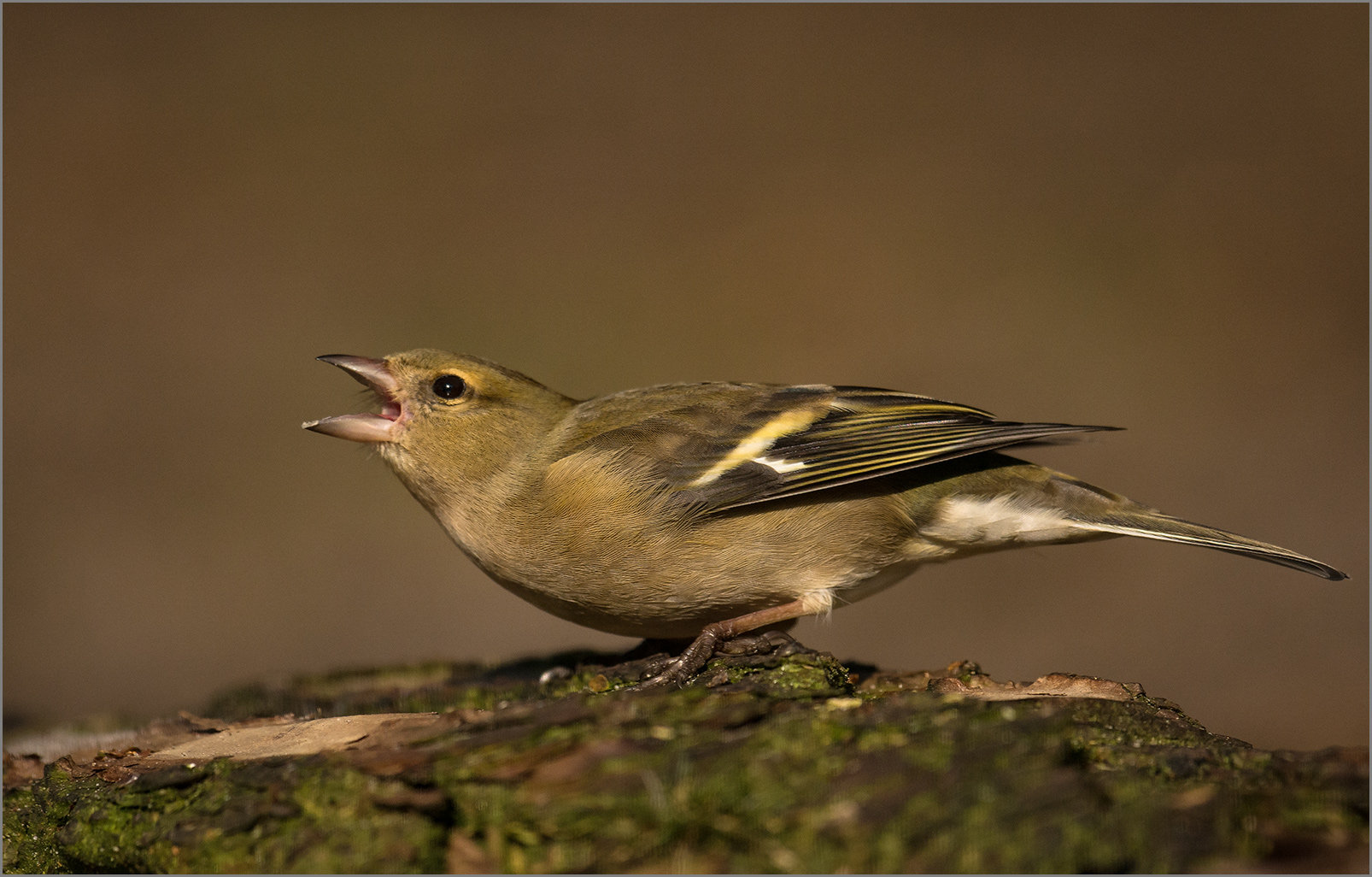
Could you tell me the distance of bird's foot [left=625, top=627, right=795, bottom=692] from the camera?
404 cm

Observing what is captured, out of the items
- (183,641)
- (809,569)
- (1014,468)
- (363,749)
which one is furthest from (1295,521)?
(183,641)

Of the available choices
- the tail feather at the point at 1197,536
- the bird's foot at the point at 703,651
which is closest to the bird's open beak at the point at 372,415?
the bird's foot at the point at 703,651

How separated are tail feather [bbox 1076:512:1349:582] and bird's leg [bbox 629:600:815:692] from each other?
149cm

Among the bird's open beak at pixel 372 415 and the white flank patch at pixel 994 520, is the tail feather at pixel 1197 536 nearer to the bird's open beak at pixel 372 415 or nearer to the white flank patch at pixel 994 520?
the white flank patch at pixel 994 520

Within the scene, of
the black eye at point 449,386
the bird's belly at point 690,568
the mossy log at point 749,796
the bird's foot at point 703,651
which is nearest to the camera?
the mossy log at point 749,796

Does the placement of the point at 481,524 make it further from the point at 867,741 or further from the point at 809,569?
the point at 867,741

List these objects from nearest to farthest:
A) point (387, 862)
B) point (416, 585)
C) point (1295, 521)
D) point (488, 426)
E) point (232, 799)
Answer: point (387, 862) < point (232, 799) < point (488, 426) < point (1295, 521) < point (416, 585)

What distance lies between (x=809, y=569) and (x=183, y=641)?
27.3ft

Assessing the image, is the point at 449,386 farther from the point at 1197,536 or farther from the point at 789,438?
the point at 1197,536

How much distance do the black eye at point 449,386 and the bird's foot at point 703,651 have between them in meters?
1.80

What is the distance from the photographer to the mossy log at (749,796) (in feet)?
8.00

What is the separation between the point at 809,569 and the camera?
4578 millimetres

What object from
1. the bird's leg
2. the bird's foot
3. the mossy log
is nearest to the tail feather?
the mossy log

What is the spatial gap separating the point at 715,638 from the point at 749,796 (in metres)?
1.79
